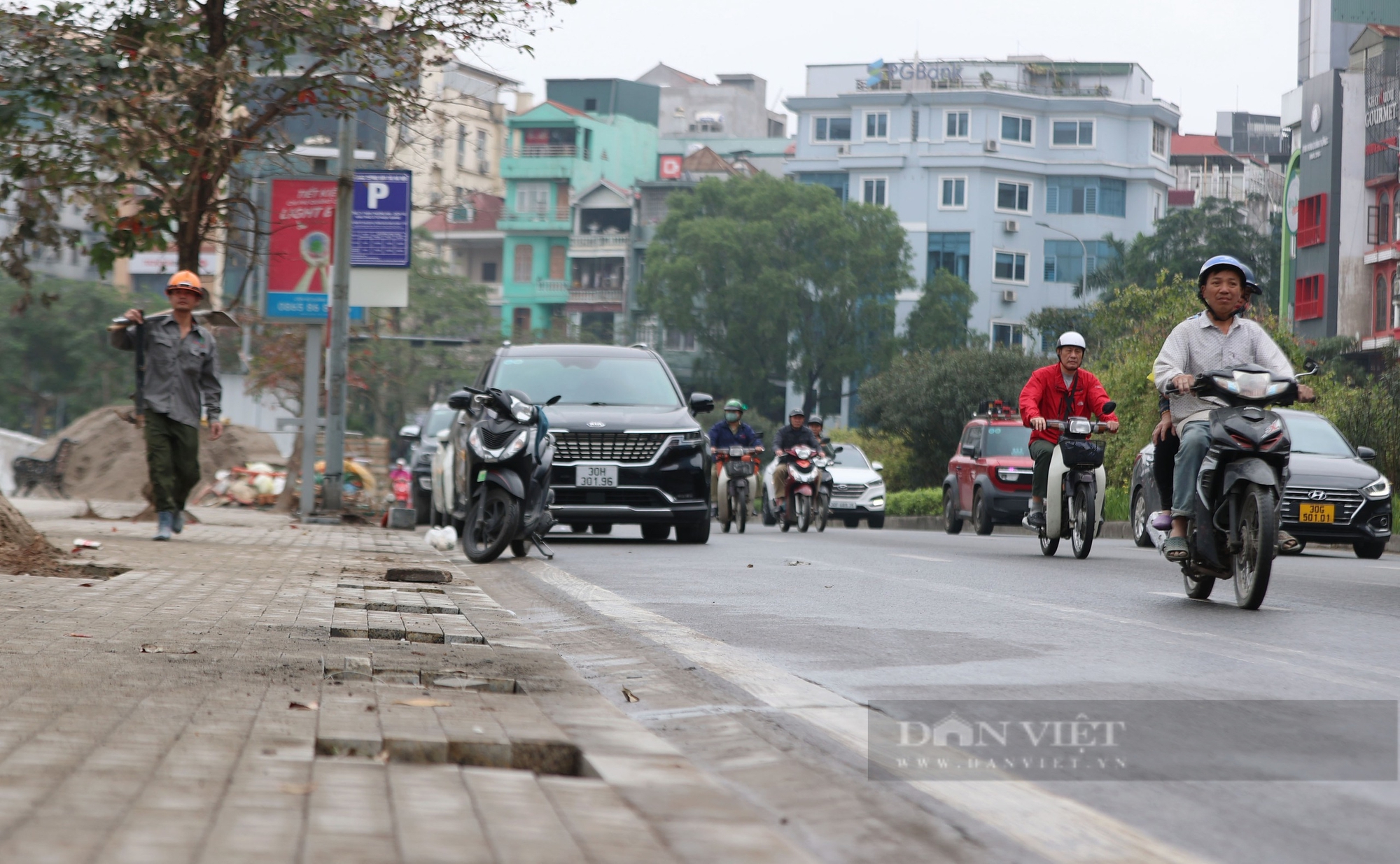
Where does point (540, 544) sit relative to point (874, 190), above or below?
below

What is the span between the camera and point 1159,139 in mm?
91688

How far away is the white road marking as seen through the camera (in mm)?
3428

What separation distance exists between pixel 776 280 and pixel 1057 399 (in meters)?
61.3

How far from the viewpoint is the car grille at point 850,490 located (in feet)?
118

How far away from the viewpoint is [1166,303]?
41000mm

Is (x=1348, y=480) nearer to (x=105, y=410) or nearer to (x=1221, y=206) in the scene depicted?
(x=105, y=410)

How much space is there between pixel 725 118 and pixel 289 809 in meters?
110

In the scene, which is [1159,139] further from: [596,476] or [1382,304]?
[596,476]

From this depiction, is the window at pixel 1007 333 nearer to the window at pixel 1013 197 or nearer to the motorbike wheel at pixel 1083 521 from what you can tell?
the window at pixel 1013 197

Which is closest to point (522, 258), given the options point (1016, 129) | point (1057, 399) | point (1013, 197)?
point (1013, 197)

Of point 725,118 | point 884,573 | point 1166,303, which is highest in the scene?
point 725,118

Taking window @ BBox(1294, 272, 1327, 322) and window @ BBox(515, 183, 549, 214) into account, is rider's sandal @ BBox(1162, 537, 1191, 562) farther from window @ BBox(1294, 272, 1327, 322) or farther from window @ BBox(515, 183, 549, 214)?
window @ BBox(515, 183, 549, 214)

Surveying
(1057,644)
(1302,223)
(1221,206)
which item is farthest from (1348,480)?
(1221,206)

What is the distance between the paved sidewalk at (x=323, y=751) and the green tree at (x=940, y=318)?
240ft
